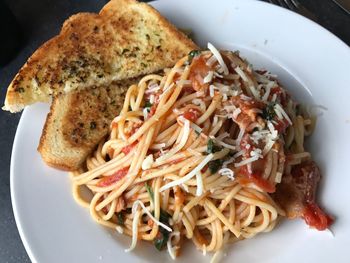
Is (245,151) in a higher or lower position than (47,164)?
higher

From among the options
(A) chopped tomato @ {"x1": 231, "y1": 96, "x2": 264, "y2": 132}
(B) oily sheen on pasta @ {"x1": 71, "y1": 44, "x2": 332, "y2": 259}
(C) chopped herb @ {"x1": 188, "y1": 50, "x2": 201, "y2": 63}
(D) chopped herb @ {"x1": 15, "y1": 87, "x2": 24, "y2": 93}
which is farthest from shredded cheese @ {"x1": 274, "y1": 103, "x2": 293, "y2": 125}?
(D) chopped herb @ {"x1": 15, "y1": 87, "x2": 24, "y2": 93}

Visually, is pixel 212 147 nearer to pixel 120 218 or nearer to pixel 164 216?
pixel 164 216

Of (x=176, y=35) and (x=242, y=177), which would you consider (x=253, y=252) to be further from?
(x=176, y=35)

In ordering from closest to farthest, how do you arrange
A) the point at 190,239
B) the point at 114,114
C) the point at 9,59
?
the point at 190,239, the point at 114,114, the point at 9,59

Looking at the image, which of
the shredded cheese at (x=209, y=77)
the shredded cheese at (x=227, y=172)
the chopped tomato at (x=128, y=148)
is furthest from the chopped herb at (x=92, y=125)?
the shredded cheese at (x=227, y=172)

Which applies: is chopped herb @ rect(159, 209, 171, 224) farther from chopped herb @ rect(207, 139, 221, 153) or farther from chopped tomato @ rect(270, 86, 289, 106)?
chopped tomato @ rect(270, 86, 289, 106)

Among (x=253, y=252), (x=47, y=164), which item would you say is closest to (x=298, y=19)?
(x=253, y=252)

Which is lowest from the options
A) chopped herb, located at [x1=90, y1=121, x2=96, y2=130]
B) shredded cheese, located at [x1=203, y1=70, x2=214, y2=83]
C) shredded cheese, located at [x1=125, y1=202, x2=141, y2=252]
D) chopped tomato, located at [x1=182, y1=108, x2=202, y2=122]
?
shredded cheese, located at [x1=125, y1=202, x2=141, y2=252]

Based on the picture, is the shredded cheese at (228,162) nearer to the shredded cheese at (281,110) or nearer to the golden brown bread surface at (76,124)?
the shredded cheese at (281,110)
